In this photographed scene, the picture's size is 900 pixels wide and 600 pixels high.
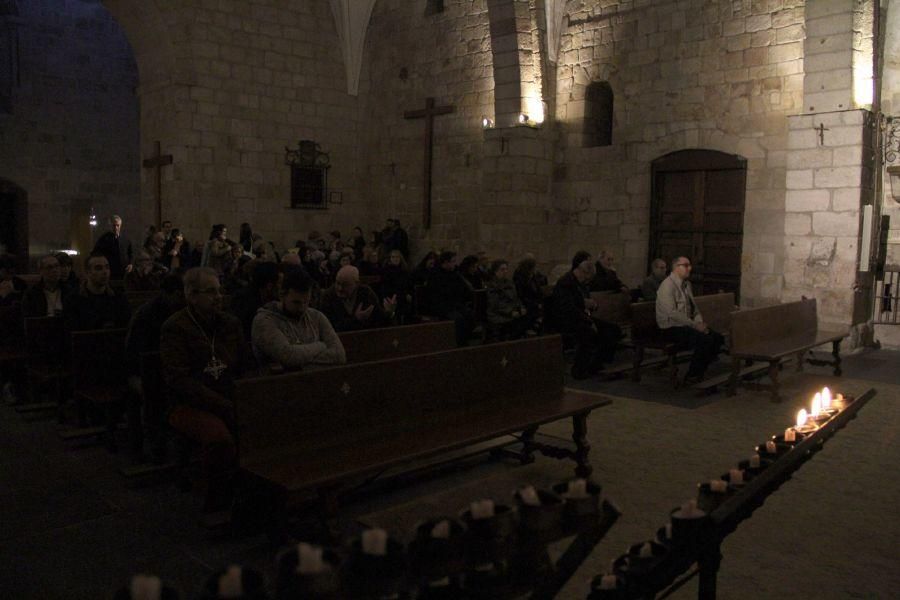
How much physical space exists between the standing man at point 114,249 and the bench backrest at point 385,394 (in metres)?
7.16

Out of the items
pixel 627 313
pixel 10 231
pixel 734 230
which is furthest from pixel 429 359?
pixel 10 231

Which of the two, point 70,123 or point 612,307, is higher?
point 70,123

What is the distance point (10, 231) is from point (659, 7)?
13.5 meters

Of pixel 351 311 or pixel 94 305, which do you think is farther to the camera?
pixel 351 311

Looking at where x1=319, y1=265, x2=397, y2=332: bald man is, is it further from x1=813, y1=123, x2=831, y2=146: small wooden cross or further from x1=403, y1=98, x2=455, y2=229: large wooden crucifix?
x1=403, y1=98, x2=455, y2=229: large wooden crucifix

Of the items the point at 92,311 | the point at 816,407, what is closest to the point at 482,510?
the point at 816,407

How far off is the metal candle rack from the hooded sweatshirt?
8.34 ft

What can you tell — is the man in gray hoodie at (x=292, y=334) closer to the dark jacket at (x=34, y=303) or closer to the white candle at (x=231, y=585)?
the white candle at (x=231, y=585)

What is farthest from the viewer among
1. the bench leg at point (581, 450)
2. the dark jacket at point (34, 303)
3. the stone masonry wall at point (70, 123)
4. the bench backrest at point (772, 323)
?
the stone masonry wall at point (70, 123)

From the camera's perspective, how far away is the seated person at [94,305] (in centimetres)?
544

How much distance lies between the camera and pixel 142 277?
328 inches

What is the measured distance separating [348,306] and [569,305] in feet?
8.91

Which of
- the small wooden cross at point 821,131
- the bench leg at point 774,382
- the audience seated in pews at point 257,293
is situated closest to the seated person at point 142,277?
the audience seated in pews at point 257,293

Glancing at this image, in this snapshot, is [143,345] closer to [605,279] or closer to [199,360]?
[199,360]
